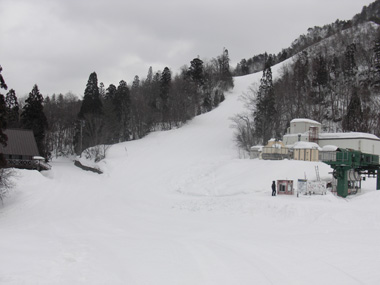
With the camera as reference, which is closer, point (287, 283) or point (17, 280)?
point (17, 280)

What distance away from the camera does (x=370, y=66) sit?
6981 cm

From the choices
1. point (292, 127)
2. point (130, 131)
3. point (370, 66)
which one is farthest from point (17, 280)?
point (370, 66)

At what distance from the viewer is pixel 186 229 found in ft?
54.5

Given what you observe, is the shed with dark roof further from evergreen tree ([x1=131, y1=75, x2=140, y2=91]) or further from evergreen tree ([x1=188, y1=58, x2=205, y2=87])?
evergreen tree ([x1=188, y1=58, x2=205, y2=87])

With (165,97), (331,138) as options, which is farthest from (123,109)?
(331,138)

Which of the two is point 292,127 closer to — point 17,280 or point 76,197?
point 76,197

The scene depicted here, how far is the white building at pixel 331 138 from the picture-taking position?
41.0 m

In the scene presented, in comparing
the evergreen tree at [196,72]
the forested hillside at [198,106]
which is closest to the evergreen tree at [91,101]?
the forested hillside at [198,106]

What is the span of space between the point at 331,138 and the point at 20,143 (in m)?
36.3

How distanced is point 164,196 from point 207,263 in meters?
17.9

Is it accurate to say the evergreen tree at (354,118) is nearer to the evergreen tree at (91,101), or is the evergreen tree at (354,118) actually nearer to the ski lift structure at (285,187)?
the ski lift structure at (285,187)

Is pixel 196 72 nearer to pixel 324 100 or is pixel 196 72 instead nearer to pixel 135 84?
pixel 135 84

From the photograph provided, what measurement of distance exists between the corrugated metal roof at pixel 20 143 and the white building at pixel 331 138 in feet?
102

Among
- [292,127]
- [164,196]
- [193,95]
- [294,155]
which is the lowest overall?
[164,196]
